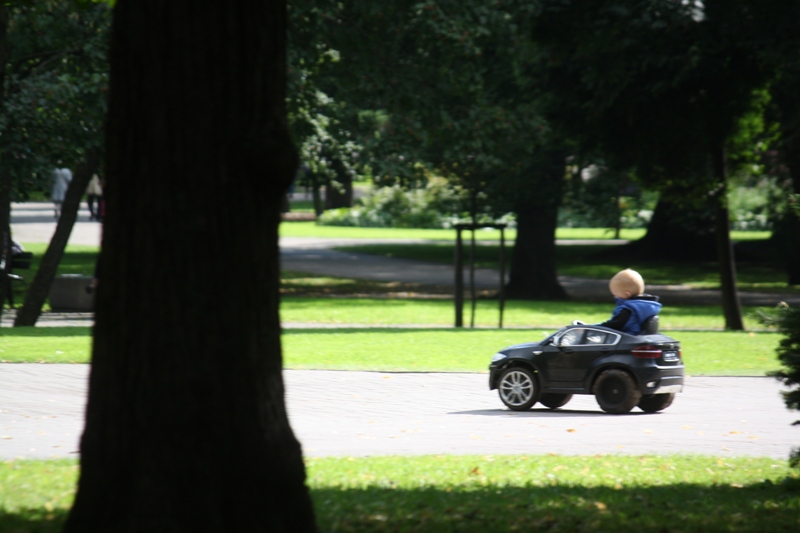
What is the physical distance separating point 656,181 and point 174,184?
18.2 m

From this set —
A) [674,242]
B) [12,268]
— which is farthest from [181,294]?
[674,242]

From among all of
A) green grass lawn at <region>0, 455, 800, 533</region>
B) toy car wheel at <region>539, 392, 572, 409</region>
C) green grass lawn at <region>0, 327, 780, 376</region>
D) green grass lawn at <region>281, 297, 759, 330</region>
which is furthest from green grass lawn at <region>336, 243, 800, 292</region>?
green grass lawn at <region>0, 455, 800, 533</region>

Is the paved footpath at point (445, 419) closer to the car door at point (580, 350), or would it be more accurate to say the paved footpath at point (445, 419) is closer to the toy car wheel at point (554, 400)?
the toy car wheel at point (554, 400)

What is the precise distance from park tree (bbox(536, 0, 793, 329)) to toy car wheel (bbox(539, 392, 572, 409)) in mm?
9642

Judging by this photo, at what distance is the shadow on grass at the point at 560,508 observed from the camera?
578 cm

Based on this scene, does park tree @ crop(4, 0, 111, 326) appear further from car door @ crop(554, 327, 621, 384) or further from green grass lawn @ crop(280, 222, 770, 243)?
green grass lawn @ crop(280, 222, 770, 243)

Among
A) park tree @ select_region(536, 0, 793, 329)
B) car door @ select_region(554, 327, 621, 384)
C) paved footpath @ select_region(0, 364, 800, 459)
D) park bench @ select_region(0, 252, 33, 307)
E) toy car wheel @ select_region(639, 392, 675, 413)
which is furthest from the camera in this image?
park bench @ select_region(0, 252, 33, 307)

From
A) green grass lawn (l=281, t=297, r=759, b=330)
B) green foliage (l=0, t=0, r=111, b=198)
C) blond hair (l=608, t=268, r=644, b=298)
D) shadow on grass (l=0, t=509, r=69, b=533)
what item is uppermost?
green foliage (l=0, t=0, r=111, b=198)

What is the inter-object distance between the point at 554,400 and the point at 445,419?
5.16 feet

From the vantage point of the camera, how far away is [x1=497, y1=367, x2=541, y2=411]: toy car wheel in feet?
35.7

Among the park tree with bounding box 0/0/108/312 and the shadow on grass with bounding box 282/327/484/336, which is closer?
the park tree with bounding box 0/0/108/312

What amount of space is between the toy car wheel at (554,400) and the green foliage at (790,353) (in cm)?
419

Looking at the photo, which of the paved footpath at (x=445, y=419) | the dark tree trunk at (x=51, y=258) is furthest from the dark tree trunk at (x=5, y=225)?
the paved footpath at (x=445, y=419)

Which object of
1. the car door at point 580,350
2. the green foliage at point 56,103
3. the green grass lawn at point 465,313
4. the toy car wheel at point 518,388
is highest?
the green foliage at point 56,103
